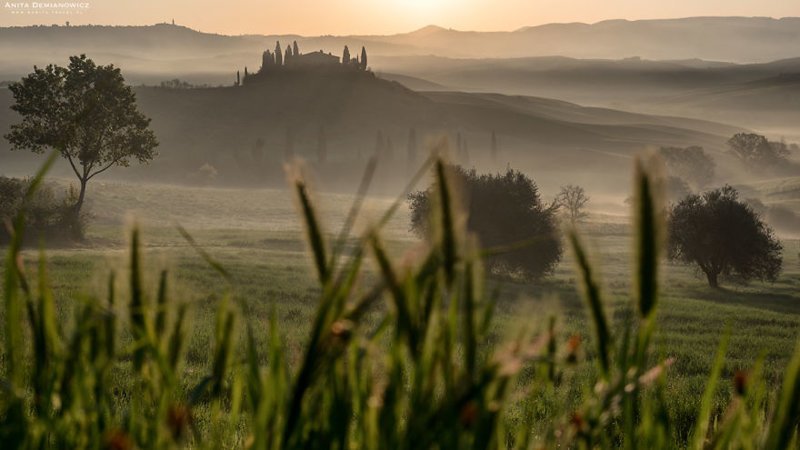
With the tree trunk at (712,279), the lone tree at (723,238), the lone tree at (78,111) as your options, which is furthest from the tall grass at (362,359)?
the lone tree at (78,111)

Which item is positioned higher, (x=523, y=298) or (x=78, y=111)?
(x=523, y=298)

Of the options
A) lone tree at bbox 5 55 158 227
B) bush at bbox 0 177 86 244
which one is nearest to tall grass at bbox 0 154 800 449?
bush at bbox 0 177 86 244

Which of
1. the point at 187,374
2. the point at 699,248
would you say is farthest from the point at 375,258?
the point at 699,248

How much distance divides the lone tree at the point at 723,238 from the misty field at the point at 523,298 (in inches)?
74.4

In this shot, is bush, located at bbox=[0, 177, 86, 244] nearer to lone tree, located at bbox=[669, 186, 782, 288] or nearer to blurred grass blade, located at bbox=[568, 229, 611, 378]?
lone tree, located at bbox=[669, 186, 782, 288]

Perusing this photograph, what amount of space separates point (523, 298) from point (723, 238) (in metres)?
61.7

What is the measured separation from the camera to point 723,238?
201ft

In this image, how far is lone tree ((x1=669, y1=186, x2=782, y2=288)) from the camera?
60.8 m

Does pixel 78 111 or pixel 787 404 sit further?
pixel 78 111

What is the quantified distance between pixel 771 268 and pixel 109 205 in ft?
270

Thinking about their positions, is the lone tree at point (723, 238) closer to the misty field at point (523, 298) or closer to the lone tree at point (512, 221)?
the misty field at point (523, 298)

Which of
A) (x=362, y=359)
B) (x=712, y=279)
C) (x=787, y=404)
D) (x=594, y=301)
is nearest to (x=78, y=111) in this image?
(x=712, y=279)

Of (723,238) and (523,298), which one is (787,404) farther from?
(723,238)

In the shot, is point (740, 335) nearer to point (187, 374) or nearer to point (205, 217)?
point (187, 374)
